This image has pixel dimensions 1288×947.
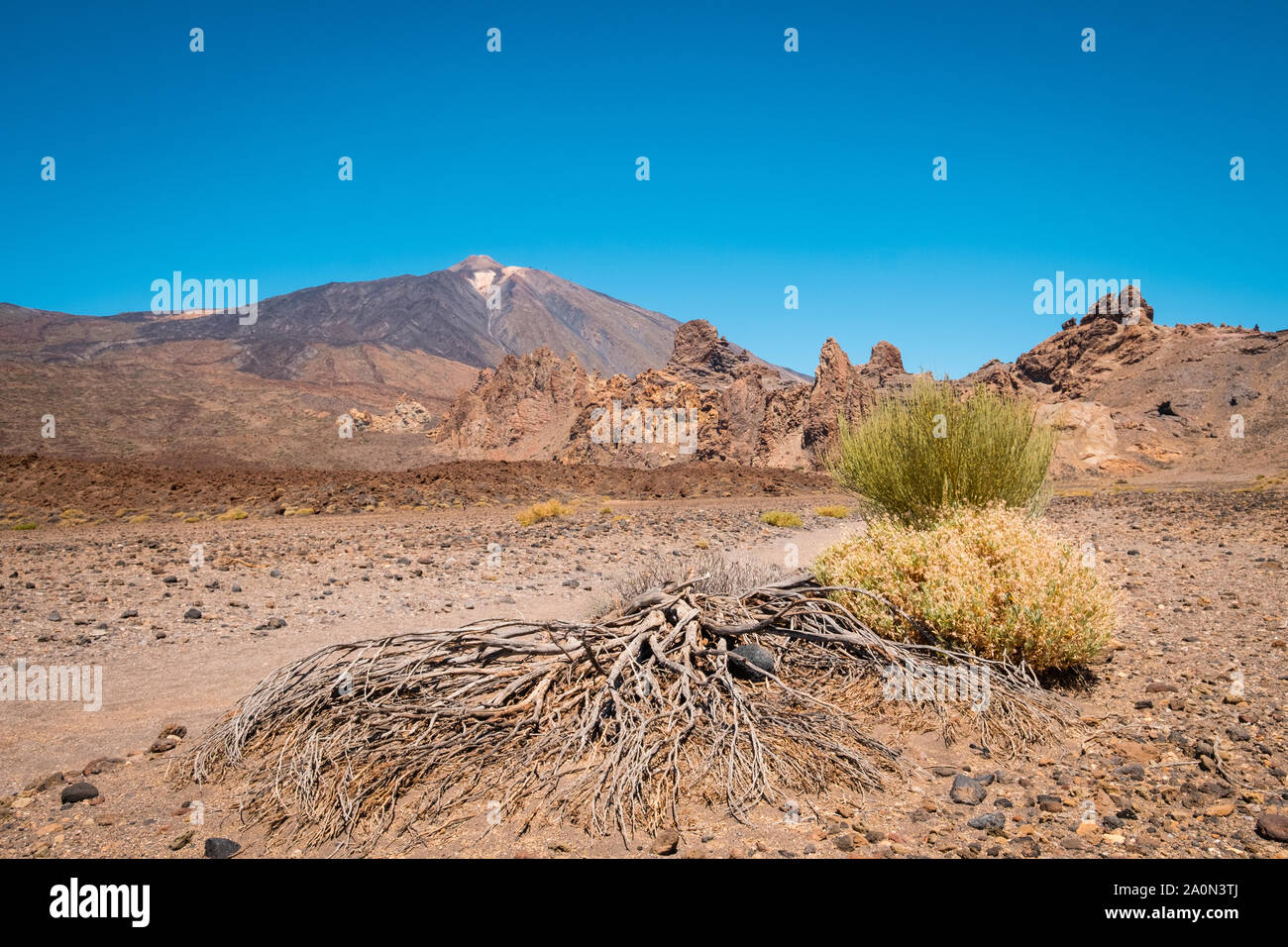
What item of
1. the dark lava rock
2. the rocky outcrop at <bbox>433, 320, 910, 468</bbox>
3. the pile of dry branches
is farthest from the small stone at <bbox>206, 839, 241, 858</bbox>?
the rocky outcrop at <bbox>433, 320, 910, 468</bbox>

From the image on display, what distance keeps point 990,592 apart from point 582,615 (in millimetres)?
4072

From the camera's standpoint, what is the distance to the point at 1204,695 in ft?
14.7

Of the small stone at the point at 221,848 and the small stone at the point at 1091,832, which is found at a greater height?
the small stone at the point at 1091,832

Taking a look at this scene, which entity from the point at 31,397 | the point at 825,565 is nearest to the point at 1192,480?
the point at 825,565

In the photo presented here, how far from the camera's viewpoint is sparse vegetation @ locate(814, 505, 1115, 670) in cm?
472

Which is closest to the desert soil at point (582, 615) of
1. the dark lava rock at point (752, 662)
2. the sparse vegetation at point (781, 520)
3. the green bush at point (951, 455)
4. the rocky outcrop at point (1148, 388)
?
the dark lava rock at point (752, 662)

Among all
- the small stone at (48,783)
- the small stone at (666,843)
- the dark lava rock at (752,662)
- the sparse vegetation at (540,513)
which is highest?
the sparse vegetation at (540,513)

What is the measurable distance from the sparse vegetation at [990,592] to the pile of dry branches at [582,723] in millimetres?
238

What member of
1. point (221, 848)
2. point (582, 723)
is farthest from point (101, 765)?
point (582, 723)

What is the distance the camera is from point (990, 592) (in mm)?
4816

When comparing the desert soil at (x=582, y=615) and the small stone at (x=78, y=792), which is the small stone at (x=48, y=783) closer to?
the desert soil at (x=582, y=615)

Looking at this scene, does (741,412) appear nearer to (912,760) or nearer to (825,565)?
(825,565)

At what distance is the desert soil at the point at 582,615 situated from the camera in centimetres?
313
